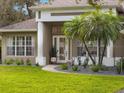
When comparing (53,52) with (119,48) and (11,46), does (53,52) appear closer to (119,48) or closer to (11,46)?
(11,46)

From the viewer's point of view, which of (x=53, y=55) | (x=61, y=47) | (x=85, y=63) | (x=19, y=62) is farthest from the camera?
(x=61, y=47)

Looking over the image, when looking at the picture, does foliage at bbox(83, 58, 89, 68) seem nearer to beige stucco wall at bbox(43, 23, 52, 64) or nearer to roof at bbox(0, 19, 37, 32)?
beige stucco wall at bbox(43, 23, 52, 64)

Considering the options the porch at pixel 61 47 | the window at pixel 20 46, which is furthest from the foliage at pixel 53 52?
the window at pixel 20 46

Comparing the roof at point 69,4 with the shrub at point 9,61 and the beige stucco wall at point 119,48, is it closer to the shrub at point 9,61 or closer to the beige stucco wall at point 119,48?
the beige stucco wall at point 119,48

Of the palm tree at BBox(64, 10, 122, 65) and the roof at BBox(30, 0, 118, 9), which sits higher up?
the roof at BBox(30, 0, 118, 9)

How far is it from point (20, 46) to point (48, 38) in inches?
125

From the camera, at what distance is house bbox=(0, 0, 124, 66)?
29.7 meters

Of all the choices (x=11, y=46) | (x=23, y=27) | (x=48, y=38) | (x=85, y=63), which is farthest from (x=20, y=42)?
(x=85, y=63)

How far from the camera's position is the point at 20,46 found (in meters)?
34.1

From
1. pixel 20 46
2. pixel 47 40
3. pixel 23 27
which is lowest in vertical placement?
pixel 20 46

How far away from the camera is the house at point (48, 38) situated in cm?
2966


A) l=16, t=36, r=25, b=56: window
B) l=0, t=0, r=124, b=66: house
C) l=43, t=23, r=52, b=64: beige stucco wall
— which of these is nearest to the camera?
l=0, t=0, r=124, b=66: house

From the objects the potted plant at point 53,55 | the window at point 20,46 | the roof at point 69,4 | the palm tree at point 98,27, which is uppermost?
the roof at point 69,4

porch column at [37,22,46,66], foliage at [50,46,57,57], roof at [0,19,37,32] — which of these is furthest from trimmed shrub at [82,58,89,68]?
roof at [0,19,37,32]
